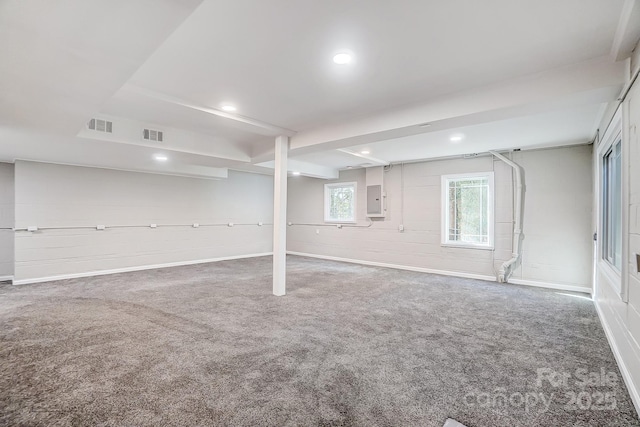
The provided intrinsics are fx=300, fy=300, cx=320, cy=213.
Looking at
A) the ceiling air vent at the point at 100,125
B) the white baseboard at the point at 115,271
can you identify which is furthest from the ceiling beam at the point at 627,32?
the white baseboard at the point at 115,271

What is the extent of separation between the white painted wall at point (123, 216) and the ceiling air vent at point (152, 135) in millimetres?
2709

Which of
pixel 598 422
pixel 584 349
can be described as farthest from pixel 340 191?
pixel 598 422

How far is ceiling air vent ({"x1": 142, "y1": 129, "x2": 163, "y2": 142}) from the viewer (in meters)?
4.41

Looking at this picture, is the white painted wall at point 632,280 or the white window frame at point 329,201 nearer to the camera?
the white painted wall at point 632,280

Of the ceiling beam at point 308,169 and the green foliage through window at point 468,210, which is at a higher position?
the ceiling beam at point 308,169

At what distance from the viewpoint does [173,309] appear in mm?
3865

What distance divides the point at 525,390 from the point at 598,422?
384 mm

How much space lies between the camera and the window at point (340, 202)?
8188 millimetres

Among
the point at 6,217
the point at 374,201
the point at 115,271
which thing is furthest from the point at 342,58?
the point at 6,217

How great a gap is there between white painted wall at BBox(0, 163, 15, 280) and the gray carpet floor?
1.71m

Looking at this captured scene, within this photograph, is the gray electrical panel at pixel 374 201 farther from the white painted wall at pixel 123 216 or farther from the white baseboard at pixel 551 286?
the white painted wall at pixel 123 216

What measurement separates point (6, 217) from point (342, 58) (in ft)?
23.0

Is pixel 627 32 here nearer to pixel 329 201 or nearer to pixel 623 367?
pixel 623 367

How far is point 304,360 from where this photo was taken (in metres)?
2.53
